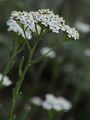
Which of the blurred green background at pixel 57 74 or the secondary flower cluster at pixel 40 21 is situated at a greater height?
the blurred green background at pixel 57 74

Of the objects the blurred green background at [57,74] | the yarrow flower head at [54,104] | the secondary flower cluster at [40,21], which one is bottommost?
the secondary flower cluster at [40,21]

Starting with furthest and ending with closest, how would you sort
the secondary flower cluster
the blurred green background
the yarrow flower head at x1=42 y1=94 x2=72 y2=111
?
1. the blurred green background
2. the yarrow flower head at x1=42 y1=94 x2=72 y2=111
3. the secondary flower cluster

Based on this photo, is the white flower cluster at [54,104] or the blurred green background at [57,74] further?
the blurred green background at [57,74]

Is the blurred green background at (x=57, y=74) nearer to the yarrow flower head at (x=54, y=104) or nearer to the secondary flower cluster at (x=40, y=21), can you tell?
the yarrow flower head at (x=54, y=104)

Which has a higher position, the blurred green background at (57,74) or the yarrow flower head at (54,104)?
the blurred green background at (57,74)

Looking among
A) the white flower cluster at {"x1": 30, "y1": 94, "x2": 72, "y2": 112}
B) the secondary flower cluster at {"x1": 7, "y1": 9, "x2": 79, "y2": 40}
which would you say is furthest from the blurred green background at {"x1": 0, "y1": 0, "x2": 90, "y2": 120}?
the secondary flower cluster at {"x1": 7, "y1": 9, "x2": 79, "y2": 40}

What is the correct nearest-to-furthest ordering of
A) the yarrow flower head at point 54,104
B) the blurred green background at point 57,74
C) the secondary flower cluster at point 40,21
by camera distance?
the secondary flower cluster at point 40,21 < the yarrow flower head at point 54,104 < the blurred green background at point 57,74

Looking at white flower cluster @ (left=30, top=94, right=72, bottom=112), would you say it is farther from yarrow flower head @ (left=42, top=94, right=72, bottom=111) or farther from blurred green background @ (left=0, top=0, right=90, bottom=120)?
blurred green background @ (left=0, top=0, right=90, bottom=120)

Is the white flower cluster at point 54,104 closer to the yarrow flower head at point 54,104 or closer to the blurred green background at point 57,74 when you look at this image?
the yarrow flower head at point 54,104

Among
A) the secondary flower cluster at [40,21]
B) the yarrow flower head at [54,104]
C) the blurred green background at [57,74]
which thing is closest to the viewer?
the secondary flower cluster at [40,21]

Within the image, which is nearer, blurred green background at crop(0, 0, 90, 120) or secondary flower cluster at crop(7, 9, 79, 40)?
secondary flower cluster at crop(7, 9, 79, 40)

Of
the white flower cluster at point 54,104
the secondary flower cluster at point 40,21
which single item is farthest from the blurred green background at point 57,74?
the secondary flower cluster at point 40,21

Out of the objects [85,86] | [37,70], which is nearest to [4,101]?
[37,70]
